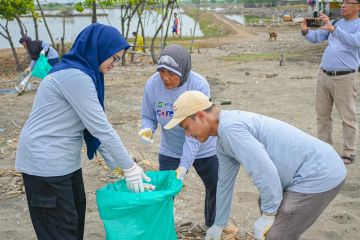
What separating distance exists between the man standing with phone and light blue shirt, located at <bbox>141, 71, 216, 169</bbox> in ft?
8.04

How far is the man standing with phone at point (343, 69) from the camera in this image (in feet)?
15.3

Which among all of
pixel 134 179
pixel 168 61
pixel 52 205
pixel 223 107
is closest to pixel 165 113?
pixel 168 61

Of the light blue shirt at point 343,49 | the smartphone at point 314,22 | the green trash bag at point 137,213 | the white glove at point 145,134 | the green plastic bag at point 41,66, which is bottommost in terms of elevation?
the green plastic bag at point 41,66

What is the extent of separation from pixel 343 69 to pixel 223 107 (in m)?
3.06

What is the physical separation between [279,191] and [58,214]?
3.77 ft

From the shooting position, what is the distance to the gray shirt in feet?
6.89

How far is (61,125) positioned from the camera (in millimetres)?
2186

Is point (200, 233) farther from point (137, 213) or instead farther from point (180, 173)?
point (137, 213)

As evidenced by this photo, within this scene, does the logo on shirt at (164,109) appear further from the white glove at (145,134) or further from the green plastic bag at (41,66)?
the green plastic bag at (41,66)

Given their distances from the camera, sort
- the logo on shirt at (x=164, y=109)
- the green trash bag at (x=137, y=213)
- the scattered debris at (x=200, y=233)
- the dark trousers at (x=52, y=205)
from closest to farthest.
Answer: the dark trousers at (x=52, y=205), the green trash bag at (x=137, y=213), the logo on shirt at (x=164, y=109), the scattered debris at (x=200, y=233)

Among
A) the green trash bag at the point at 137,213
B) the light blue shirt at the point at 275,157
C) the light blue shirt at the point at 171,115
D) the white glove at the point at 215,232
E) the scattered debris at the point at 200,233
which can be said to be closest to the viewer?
the light blue shirt at the point at 275,157

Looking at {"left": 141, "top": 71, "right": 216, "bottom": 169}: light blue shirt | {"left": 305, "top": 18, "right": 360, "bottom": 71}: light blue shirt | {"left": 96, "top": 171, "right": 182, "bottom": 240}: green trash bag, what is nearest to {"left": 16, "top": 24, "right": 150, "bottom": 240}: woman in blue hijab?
{"left": 96, "top": 171, "right": 182, "bottom": 240}: green trash bag

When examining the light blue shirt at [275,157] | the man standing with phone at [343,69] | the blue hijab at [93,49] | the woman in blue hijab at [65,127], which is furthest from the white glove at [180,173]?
the man standing with phone at [343,69]

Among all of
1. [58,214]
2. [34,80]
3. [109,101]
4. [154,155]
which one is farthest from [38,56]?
[58,214]
